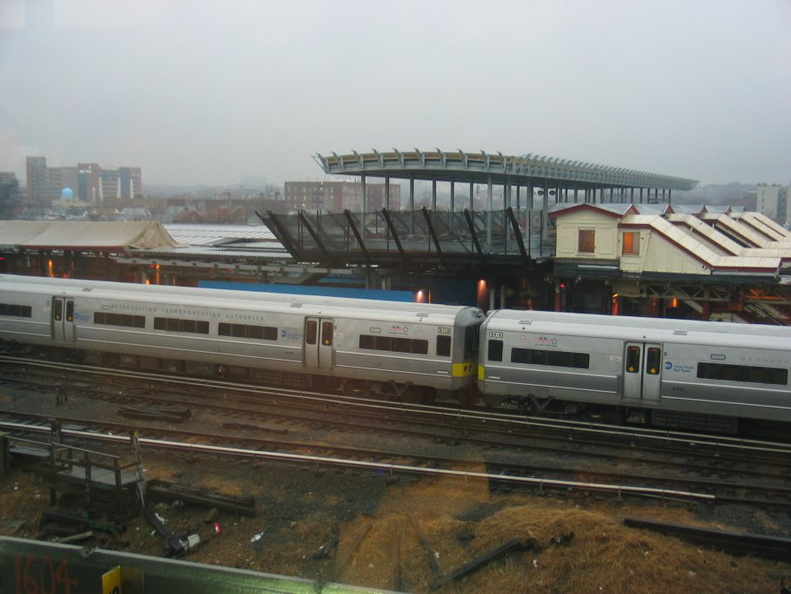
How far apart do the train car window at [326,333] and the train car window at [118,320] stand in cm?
393

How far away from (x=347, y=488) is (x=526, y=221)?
31.5ft

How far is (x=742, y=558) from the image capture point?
6766 millimetres

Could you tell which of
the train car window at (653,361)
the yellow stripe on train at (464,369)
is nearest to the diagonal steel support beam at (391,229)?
the yellow stripe on train at (464,369)

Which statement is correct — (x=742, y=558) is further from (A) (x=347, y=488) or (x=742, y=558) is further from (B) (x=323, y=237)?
(B) (x=323, y=237)

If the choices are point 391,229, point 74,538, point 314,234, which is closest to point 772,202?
point 391,229

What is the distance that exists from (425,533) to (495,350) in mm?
4616

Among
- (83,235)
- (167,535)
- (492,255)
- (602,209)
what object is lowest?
(167,535)

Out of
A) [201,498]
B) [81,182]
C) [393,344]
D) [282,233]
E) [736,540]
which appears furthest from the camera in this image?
[81,182]

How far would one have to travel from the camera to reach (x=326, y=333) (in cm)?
1234

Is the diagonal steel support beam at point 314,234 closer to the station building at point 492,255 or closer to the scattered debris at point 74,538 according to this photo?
the station building at point 492,255

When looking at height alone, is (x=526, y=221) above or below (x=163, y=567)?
above

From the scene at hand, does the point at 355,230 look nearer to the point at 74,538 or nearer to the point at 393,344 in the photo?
the point at 393,344

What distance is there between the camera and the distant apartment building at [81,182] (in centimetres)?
2036

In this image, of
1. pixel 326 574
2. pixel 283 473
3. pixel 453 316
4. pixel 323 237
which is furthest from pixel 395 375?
pixel 323 237
